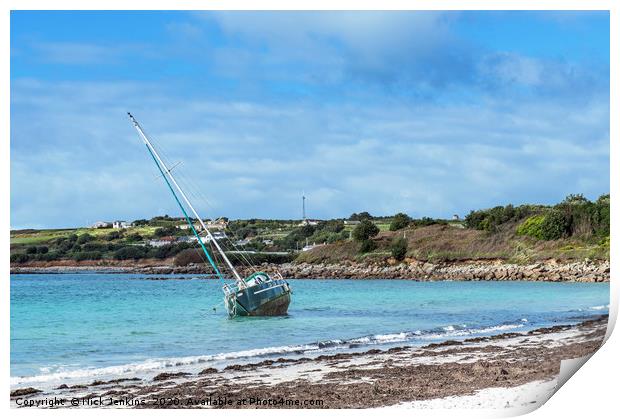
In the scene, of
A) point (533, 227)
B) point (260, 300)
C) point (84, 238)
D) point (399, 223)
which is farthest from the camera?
point (399, 223)

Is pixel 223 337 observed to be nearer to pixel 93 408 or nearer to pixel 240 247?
pixel 93 408

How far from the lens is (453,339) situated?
54.9 ft

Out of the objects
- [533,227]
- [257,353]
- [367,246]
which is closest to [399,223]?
[367,246]

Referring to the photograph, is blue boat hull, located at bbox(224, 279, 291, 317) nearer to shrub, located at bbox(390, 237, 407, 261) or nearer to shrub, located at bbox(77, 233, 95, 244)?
shrub, located at bbox(77, 233, 95, 244)

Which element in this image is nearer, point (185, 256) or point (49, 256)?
point (49, 256)

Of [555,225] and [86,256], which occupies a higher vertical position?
[555,225]

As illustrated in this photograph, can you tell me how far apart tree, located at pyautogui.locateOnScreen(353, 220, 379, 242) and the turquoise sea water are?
444 cm

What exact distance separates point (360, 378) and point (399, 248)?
3914cm

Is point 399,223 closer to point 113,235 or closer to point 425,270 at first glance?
point 425,270

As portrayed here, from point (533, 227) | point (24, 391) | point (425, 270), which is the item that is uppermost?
point (533, 227)

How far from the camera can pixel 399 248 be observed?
165ft

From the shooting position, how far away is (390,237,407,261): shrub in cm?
4893

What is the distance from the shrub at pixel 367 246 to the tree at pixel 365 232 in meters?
1.64
